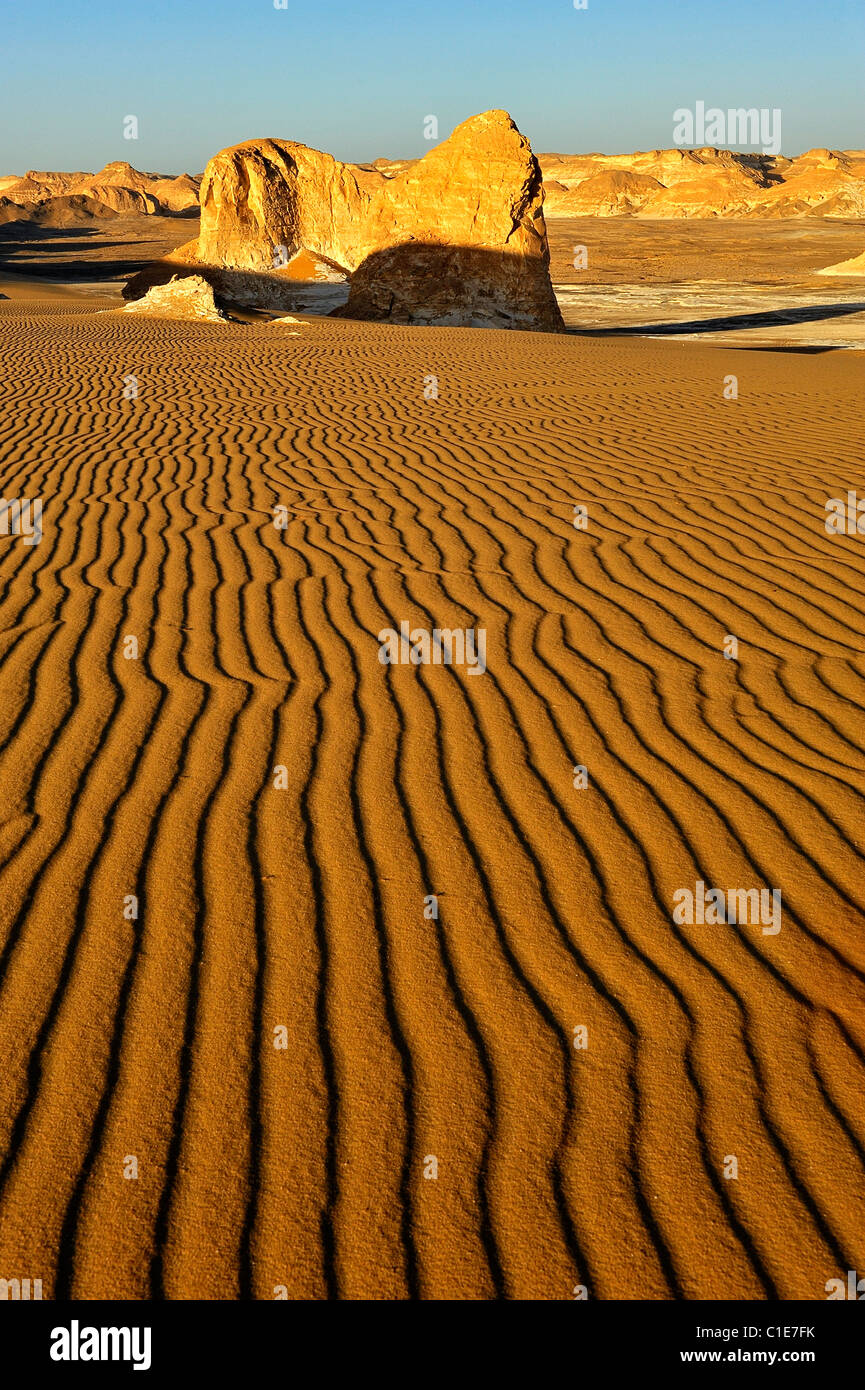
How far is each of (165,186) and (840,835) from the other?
156 m

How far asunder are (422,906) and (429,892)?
0.23ft

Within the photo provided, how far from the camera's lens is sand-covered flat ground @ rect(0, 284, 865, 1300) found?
2.26 metres

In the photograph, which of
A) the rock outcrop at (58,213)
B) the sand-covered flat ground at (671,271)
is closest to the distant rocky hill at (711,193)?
the sand-covered flat ground at (671,271)

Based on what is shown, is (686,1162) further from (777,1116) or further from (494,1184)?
(494,1184)

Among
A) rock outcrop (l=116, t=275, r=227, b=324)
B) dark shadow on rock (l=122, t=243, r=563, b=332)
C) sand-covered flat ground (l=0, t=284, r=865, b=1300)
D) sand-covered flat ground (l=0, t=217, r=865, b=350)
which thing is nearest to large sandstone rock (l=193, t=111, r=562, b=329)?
dark shadow on rock (l=122, t=243, r=563, b=332)

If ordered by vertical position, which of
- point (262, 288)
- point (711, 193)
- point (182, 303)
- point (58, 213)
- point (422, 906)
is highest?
point (58, 213)

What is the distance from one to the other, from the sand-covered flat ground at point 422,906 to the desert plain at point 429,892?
0.01 m

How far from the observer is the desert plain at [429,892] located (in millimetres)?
2258

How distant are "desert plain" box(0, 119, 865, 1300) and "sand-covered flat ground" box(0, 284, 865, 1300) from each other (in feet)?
0.03

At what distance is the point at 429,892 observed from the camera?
3262 mm

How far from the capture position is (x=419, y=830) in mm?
3566

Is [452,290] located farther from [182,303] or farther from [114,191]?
[114,191]

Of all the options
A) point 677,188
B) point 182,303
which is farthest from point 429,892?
point 677,188
